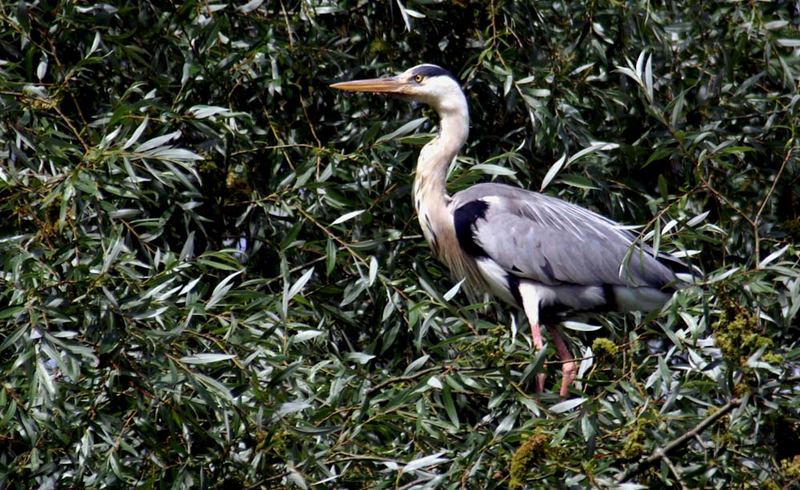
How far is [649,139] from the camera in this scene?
4.50m

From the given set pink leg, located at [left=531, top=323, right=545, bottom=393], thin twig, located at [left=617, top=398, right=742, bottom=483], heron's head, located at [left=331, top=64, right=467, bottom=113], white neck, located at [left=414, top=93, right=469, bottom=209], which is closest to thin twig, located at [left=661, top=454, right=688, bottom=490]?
thin twig, located at [left=617, top=398, right=742, bottom=483]

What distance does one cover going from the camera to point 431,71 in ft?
15.6

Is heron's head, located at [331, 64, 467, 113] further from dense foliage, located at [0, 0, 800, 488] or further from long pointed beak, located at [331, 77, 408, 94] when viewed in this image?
dense foliage, located at [0, 0, 800, 488]

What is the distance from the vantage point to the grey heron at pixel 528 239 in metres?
4.75

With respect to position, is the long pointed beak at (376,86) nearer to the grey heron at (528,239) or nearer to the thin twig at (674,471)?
the grey heron at (528,239)

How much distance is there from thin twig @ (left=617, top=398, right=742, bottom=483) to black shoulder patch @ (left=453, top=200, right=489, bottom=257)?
2100mm

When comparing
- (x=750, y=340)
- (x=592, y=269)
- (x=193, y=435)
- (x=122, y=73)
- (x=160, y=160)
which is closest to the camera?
(x=750, y=340)

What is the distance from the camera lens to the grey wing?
4797mm

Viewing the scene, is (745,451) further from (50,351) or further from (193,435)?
(50,351)

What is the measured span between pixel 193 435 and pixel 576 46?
223 cm

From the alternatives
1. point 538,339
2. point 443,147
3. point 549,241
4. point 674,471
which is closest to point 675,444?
point 674,471

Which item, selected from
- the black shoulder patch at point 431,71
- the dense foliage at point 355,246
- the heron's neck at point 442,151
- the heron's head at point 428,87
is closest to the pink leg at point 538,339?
the dense foliage at point 355,246

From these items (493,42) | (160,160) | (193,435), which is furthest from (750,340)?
(493,42)

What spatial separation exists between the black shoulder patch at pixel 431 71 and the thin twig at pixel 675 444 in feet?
7.26
